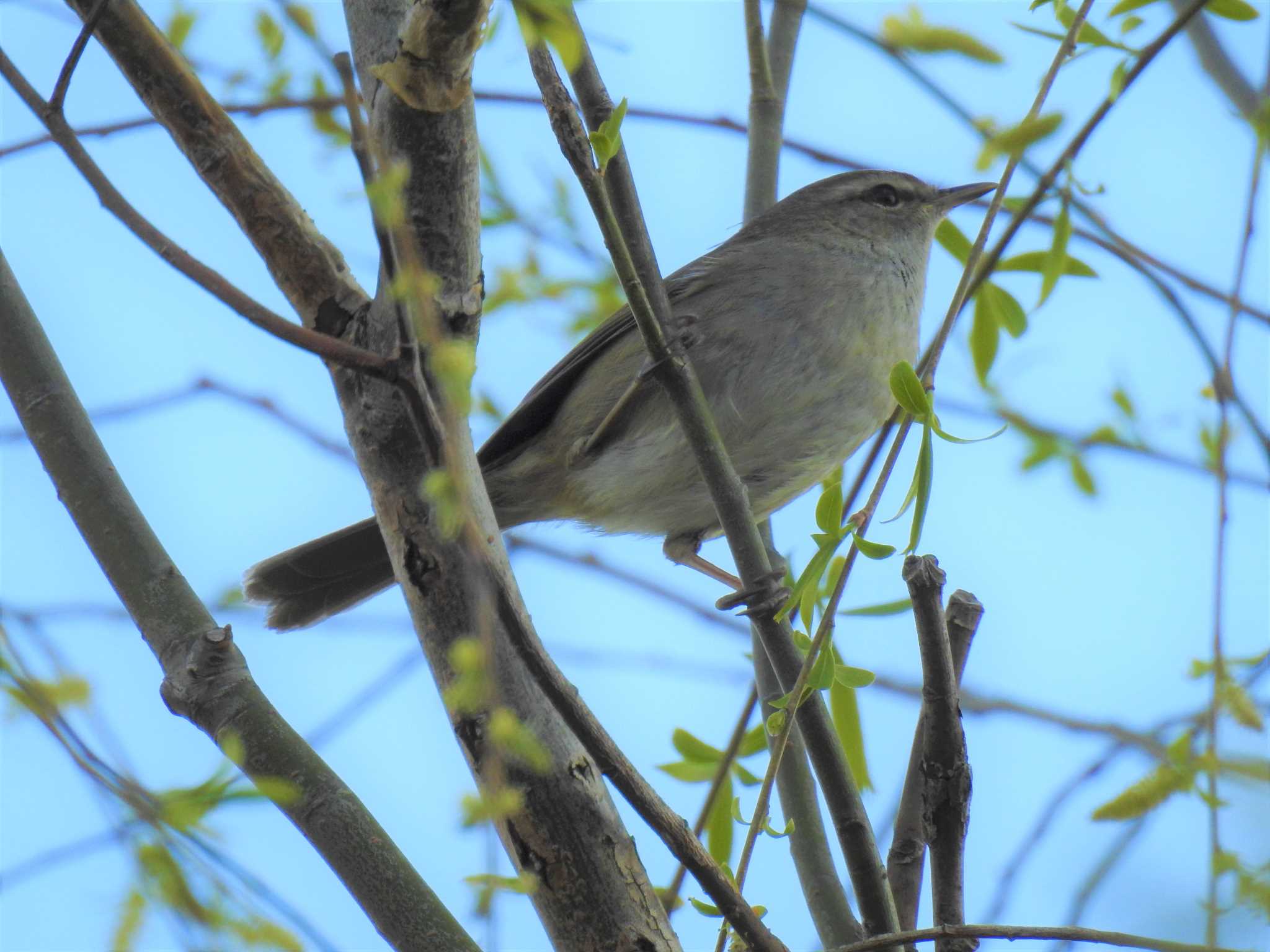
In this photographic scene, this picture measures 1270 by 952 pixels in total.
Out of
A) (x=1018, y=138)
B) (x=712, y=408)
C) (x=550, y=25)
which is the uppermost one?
(x=712, y=408)

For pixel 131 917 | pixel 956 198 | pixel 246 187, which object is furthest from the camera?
pixel 956 198

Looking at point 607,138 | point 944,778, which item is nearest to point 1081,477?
point 944,778

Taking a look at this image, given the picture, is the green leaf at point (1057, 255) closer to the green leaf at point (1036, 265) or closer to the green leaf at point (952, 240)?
the green leaf at point (1036, 265)

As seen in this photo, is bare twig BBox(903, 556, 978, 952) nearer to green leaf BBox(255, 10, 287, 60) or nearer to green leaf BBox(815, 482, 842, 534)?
green leaf BBox(815, 482, 842, 534)

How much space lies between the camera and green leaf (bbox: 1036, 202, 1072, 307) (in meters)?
2.78

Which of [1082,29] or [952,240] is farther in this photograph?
[952,240]

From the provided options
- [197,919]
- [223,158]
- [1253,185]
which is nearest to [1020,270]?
[1253,185]

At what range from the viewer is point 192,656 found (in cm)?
267

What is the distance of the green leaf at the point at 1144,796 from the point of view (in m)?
2.57

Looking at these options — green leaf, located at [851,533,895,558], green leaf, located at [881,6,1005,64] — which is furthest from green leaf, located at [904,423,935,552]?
green leaf, located at [881,6,1005,64]

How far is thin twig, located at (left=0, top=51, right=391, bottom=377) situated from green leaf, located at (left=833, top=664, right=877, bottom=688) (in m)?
1.35

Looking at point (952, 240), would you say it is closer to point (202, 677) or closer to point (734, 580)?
point (734, 580)

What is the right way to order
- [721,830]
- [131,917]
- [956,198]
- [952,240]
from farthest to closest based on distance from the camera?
[956,198] → [952,240] → [721,830] → [131,917]

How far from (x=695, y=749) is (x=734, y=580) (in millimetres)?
1789
